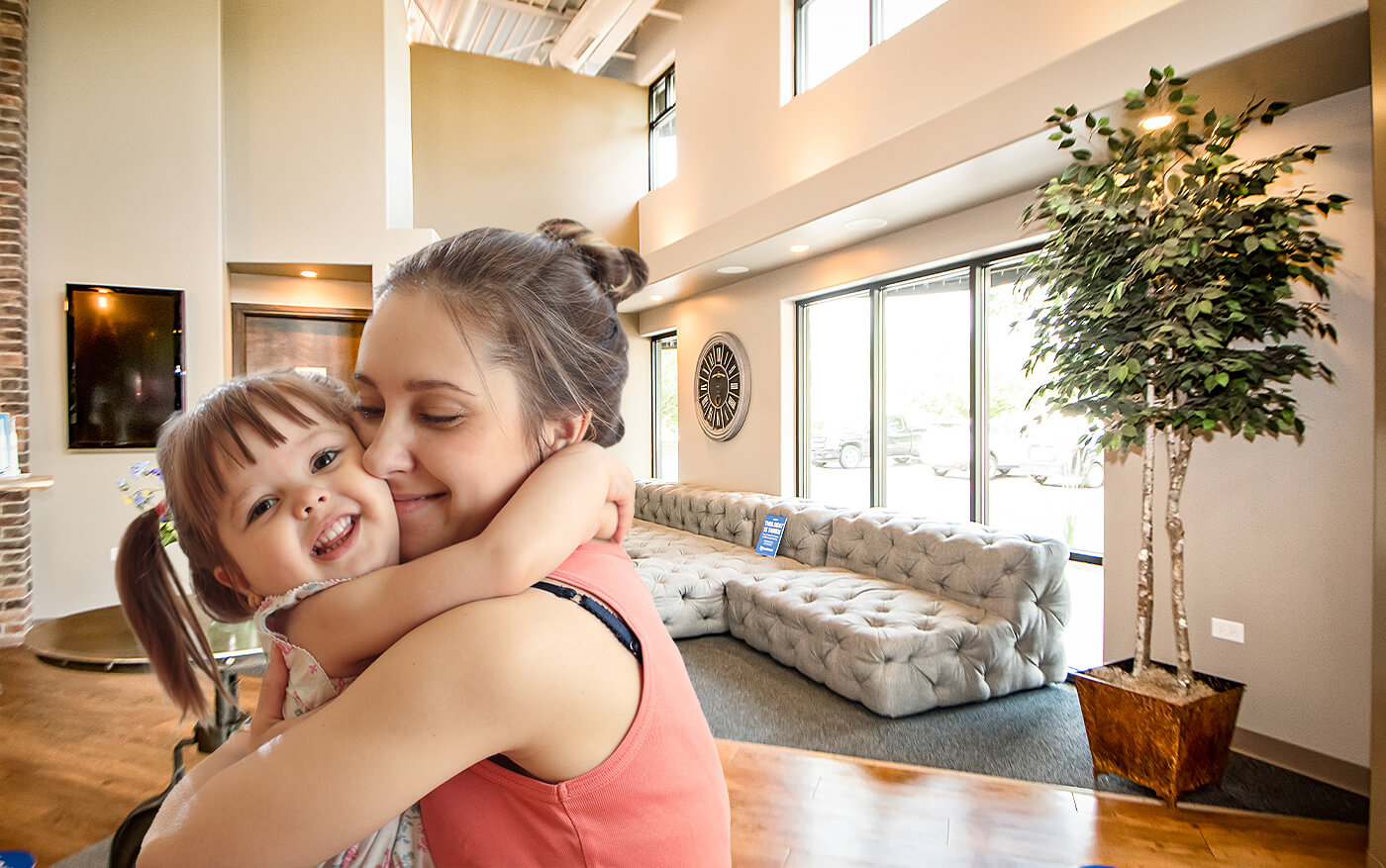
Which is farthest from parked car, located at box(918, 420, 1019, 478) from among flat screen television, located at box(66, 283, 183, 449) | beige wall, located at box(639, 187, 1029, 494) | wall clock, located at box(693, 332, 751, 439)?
flat screen television, located at box(66, 283, 183, 449)

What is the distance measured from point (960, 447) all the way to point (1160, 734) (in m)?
2.30

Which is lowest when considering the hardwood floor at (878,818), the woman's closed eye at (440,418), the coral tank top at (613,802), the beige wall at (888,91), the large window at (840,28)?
the hardwood floor at (878,818)

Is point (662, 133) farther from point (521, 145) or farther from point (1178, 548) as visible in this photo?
point (1178, 548)

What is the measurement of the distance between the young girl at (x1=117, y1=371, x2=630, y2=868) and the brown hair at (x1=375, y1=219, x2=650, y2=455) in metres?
0.07

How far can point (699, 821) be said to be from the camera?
67 centimetres

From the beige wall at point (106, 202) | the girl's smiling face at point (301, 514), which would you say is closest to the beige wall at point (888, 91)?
the girl's smiling face at point (301, 514)

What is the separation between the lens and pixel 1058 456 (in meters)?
4.11

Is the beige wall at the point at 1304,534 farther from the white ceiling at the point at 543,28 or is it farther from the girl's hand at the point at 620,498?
the white ceiling at the point at 543,28

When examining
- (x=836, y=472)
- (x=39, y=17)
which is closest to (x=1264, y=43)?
(x=836, y=472)

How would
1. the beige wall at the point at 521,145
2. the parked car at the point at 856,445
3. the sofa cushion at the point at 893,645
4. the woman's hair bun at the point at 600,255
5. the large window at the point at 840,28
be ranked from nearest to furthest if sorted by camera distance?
the woman's hair bun at the point at 600,255, the sofa cushion at the point at 893,645, the large window at the point at 840,28, the parked car at the point at 856,445, the beige wall at the point at 521,145

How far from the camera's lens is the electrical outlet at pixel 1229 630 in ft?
10.2

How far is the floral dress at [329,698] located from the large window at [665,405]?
7.51m

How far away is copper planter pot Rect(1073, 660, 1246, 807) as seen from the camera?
8.35 ft

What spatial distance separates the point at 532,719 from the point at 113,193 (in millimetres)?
6253
